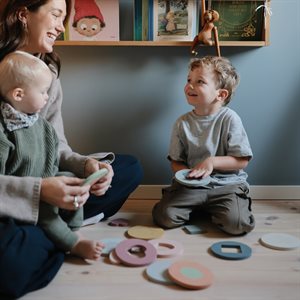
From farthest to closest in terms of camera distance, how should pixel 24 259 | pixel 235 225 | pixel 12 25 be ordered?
pixel 235 225 → pixel 12 25 → pixel 24 259

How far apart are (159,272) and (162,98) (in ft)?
2.57

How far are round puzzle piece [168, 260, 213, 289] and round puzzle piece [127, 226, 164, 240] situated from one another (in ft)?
0.67

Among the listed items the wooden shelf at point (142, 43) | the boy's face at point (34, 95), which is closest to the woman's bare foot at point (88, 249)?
the boy's face at point (34, 95)

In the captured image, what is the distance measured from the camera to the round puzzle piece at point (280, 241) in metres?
1.27

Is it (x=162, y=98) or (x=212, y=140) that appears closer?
(x=212, y=140)

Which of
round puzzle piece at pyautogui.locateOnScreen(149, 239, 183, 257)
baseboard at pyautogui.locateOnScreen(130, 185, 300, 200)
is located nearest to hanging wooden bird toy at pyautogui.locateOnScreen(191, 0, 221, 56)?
baseboard at pyautogui.locateOnScreen(130, 185, 300, 200)

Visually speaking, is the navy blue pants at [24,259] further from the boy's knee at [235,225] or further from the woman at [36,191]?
the boy's knee at [235,225]

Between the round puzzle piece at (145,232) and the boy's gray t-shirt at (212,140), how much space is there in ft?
0.86

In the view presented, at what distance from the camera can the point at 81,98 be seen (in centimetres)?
170

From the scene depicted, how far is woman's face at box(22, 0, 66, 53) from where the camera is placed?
48.9 inches

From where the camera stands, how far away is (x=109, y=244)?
1277 millimetres

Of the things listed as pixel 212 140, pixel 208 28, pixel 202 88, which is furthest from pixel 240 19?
pixel 212 140

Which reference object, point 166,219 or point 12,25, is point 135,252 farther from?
point 12,25

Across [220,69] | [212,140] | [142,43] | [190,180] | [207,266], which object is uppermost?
[142,43]
